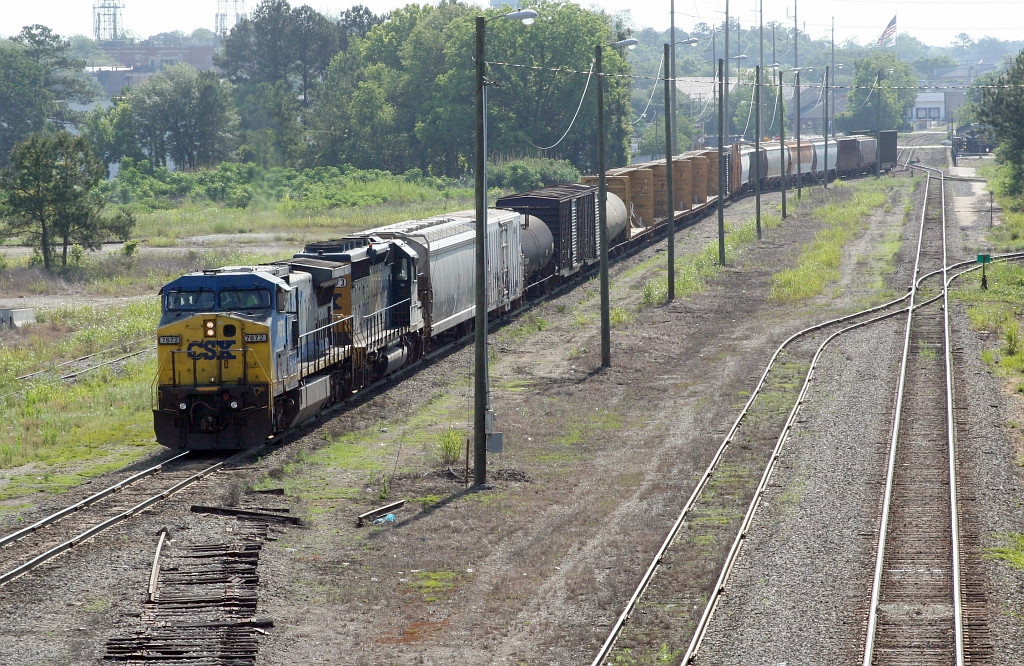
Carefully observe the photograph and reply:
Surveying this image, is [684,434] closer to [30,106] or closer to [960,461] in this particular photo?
[960,461]

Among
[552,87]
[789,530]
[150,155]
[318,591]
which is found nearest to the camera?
[318,591]

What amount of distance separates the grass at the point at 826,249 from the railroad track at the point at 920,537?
13.0 meters

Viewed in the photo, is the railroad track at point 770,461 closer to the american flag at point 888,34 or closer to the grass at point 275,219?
the grass at point 275,219

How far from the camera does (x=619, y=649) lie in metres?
12.8

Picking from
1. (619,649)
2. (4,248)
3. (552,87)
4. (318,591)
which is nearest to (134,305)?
(4,248)

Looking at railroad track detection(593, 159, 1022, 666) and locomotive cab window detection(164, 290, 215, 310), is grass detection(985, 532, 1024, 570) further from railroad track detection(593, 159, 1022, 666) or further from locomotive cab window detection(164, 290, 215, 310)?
locomotive cab window detection(164, 290, 215, 310)

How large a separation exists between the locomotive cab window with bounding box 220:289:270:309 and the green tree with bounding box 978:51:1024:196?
202ft

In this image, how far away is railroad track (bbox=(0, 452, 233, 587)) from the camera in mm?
15711

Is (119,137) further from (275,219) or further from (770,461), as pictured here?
(770,461)

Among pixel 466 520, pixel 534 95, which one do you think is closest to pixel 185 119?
pixel 534 95

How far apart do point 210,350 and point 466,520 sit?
241 inches

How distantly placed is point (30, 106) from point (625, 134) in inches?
2235

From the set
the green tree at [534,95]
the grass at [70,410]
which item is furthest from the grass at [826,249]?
the green tree at [534,95]

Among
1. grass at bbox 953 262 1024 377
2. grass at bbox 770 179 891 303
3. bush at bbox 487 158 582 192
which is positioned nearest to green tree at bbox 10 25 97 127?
bush at bbox 487 158 582 192
